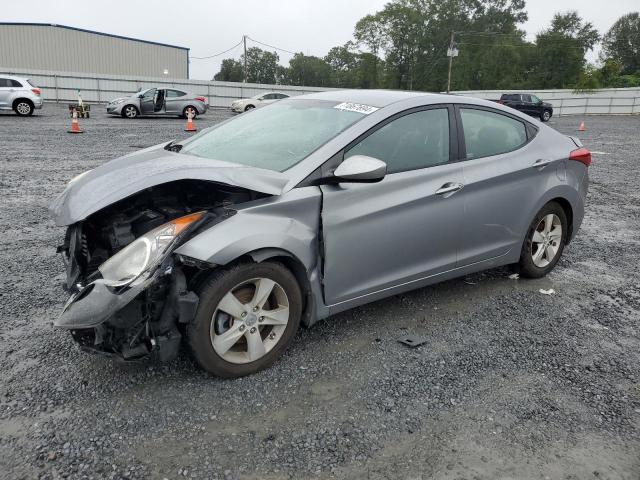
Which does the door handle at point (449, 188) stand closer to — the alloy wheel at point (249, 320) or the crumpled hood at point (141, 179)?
the crumpled hood at point (141, 179)

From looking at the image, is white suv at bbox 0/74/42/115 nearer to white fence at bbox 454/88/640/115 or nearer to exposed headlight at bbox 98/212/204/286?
exposed headlight at bbox 98/212/204/286

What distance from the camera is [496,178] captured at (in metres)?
3.98

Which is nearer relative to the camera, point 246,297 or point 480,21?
point 246,297

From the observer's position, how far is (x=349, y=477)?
2258mm

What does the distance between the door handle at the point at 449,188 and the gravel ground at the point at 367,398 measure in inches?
36.9

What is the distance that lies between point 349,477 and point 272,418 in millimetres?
548

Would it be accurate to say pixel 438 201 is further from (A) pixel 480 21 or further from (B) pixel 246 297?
(A) pixel 480 21

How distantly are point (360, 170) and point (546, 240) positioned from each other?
2.41 meters

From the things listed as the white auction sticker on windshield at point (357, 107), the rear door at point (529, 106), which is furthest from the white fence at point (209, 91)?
the white auction sticker on windshield at point (357, 107)

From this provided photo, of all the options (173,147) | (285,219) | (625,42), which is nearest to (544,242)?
(285,219)

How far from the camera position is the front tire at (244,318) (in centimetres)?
272

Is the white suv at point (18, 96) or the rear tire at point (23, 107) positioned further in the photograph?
the rear tire at point (23, 107)

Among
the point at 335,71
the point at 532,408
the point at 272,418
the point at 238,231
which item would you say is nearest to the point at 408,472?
the point at 272,418

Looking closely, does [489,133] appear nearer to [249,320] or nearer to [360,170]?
[360,170]
